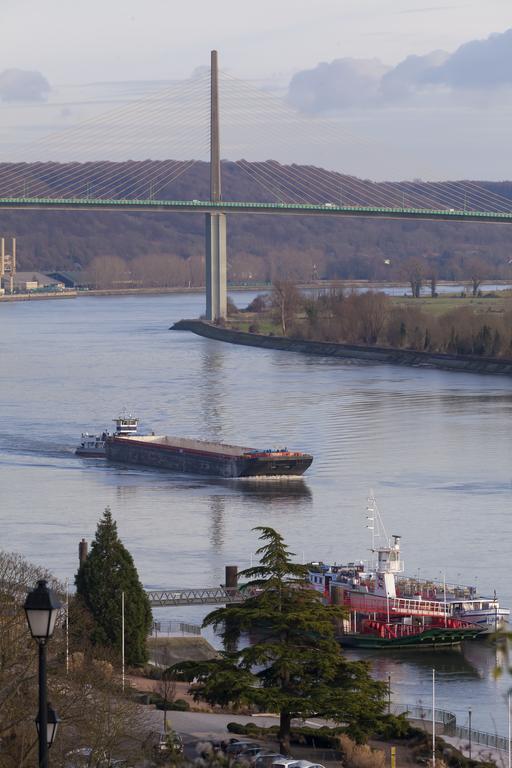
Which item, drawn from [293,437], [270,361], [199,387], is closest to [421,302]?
[270,361]

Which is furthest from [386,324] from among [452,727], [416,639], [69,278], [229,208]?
[69,278]

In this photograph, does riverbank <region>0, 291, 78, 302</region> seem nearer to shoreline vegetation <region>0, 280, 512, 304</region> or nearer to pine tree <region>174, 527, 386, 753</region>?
shoreline vegetation <region>0, 280, 512, 304</region>

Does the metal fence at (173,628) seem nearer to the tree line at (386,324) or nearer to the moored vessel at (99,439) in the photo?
the moored vessel at (99,439)

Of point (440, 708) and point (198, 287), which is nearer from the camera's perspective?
point (440, 708)

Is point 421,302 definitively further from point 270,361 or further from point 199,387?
point 199,387

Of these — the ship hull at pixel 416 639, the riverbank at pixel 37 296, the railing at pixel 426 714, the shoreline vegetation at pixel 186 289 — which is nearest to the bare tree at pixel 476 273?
the shoreline vegetation at pixel 186 289
